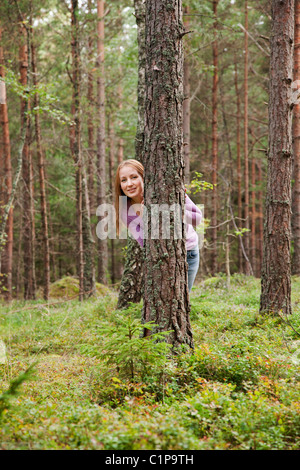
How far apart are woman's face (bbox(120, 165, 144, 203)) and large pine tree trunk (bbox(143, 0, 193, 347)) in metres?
0.54

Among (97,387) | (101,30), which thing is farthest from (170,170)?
(101,30)

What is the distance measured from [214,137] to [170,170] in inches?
475

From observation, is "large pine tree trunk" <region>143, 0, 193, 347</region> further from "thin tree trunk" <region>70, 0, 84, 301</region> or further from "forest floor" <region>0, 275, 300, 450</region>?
"thin tree trunk" <region>70, 0, 84, 301</region>

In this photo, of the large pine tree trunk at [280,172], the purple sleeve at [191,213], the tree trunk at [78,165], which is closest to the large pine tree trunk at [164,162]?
the purple sleeve at [191,213]

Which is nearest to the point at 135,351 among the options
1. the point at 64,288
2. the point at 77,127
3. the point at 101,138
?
the point at 77,127

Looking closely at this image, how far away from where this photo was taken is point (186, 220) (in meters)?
4.40

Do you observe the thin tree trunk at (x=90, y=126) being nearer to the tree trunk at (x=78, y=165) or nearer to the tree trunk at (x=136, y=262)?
the tree trunk at (x=78, y=165)

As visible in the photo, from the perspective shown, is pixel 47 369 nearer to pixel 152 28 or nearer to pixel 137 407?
pixel 137 407

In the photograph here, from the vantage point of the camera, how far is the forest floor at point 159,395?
260 cm

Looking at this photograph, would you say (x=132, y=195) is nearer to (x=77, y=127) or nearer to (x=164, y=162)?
(x=164, y=162)

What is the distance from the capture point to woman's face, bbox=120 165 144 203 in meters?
4.68

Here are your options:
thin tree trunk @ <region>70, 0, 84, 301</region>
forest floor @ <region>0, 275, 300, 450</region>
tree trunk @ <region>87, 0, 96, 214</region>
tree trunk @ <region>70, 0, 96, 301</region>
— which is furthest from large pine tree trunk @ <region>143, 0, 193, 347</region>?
tree trunk @ <region>87, 0, 96, 214</region>

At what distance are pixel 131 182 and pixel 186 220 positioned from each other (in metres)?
0.86

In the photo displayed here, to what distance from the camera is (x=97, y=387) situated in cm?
370
